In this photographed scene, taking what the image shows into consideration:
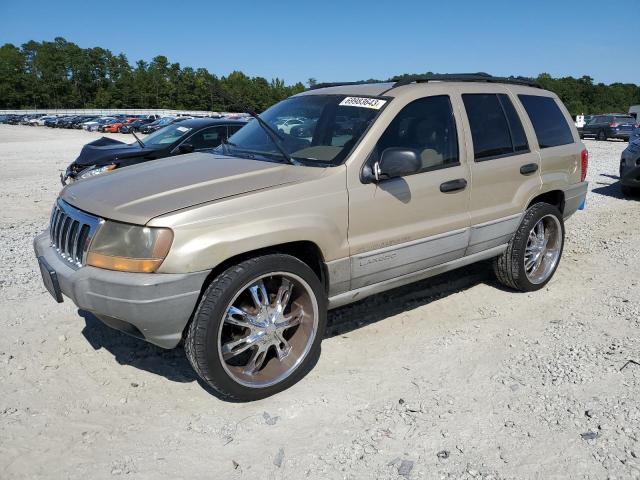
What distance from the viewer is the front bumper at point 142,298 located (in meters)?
2.82

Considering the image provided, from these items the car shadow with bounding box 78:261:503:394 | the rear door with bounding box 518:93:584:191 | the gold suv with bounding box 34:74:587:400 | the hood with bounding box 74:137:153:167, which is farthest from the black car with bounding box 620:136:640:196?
the hood with bounding box 74:137:153:167

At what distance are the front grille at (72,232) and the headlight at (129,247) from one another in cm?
8

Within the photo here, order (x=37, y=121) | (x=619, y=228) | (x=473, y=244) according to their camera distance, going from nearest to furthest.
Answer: (x=473, y=244)
(x=619, y=228)
(x=37, y=121)

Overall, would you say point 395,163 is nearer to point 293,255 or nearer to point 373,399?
point 293,255

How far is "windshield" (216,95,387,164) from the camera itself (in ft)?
12.1

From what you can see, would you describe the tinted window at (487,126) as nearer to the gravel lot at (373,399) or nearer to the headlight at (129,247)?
the gravel lot at (373,399)

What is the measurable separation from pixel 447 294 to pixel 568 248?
2.42 metres

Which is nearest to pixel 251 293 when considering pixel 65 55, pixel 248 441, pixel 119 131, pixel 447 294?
pixel 248 441

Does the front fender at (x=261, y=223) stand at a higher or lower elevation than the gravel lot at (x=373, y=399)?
higher

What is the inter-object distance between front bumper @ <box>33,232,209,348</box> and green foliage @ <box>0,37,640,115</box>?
325 ft

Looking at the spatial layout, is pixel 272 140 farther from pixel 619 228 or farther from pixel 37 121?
pixel 37 121

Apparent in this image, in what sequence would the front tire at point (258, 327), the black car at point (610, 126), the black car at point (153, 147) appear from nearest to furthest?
the front tire at point (258, 327) → the black car at point (153, 147) → the black car at point (610, 126)

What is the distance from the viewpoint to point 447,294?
5.02 metres

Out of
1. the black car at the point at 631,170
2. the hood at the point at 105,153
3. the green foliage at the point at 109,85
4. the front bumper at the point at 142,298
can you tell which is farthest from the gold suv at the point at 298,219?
the green foliage at the point at 109,85
